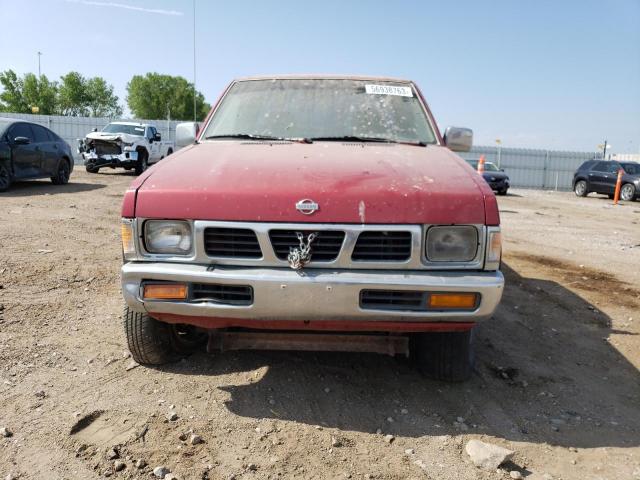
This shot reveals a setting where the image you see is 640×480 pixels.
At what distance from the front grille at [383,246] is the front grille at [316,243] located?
0.31ft

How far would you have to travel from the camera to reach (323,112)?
3840 millimetres

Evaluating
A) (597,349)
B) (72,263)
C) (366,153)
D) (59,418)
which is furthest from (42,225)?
(597,349)

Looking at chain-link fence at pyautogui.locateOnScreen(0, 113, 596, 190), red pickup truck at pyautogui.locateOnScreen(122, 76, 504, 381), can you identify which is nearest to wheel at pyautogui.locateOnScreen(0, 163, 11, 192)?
red pickup truck at pyautogui.locateOnScreen(122, 76, 504, 381)

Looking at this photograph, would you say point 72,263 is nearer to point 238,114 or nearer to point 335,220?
point 238,114

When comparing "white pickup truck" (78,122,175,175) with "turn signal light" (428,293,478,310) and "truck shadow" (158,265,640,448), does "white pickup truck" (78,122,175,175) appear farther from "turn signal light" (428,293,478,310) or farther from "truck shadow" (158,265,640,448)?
"turn signal light" (428,293,478,310)

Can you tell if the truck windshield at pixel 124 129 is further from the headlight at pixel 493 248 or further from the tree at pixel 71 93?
the tree at pixel 71 93

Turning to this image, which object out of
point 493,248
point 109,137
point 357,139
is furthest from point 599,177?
point 493,248

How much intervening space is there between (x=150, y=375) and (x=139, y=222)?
1057 millimetres

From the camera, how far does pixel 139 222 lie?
8.52 feet

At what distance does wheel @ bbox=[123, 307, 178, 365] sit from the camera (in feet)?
9.95

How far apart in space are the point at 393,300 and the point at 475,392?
1031mm

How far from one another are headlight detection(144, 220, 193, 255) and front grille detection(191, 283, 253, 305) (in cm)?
20

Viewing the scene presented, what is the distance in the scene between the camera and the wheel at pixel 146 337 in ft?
9.95

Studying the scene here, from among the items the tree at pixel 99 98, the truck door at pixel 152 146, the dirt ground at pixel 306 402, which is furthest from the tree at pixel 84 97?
the dirt ground at pixel 306 402
